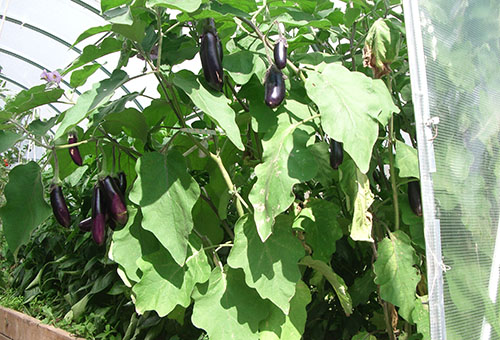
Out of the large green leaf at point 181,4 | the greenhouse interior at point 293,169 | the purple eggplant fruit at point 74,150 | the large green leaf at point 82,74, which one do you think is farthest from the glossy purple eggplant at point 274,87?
the purple eggplant fruit at point 74,150

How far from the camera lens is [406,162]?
4.01 feet

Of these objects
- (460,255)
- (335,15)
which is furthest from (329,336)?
(335,15)

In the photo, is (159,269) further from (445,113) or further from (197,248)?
(445,113)

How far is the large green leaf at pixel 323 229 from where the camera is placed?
1.35 m

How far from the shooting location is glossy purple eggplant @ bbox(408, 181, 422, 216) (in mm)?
1267

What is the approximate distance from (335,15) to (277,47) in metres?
0.47

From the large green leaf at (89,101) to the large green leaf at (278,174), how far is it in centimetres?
36

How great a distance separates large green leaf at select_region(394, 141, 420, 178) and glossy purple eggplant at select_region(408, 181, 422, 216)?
88 millimetres

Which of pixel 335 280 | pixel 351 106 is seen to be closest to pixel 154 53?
pixel 351 106

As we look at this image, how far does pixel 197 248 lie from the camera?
1.33 m

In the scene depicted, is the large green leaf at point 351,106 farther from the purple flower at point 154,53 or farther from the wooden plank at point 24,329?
the wooden plank at point 24,329

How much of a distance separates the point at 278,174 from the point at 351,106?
204 mm

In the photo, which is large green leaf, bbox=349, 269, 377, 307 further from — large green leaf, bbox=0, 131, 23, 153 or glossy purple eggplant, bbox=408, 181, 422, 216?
large green leaf, bbox=0, 131, 23, 153

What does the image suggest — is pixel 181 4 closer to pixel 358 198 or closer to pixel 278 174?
pixel 278 174
